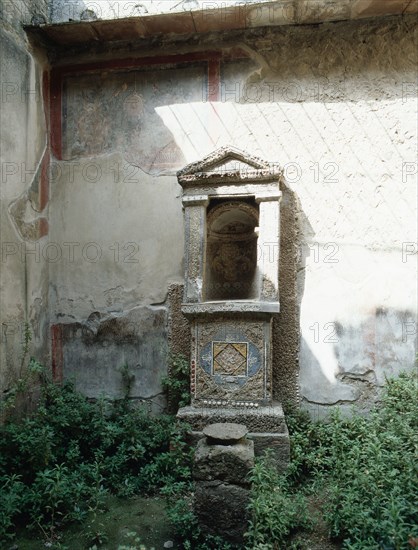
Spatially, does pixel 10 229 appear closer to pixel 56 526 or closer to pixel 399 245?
pixel 56 526

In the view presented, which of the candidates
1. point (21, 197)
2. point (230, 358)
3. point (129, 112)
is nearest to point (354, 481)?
point (230, 358)

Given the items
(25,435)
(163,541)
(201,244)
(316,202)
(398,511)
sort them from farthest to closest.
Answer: (316,202) < (201,244) < (25,435) < (163,541) < (398,511)

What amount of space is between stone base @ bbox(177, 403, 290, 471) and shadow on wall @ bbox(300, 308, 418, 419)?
1.95 feet

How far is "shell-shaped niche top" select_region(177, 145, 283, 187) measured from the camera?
3.62 m

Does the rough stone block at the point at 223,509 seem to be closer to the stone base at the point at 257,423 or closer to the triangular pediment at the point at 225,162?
the stone base at the point at 257,423

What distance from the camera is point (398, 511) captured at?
2273mm

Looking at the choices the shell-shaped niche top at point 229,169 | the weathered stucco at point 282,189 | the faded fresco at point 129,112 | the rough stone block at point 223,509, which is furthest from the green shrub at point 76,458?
the faded fresco at point 129,112

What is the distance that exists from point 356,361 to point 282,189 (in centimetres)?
167

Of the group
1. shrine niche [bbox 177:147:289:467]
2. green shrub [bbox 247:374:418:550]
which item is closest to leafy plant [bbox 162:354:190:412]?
shrine niche [bbox 177:147:289:467]

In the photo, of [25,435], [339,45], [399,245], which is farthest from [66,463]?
[339,45]

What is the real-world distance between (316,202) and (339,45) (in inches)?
58.7

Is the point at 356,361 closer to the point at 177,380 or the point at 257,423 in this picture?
the point at 257,423

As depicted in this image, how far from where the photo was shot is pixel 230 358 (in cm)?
358

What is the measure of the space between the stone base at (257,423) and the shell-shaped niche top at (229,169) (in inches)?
73.6
